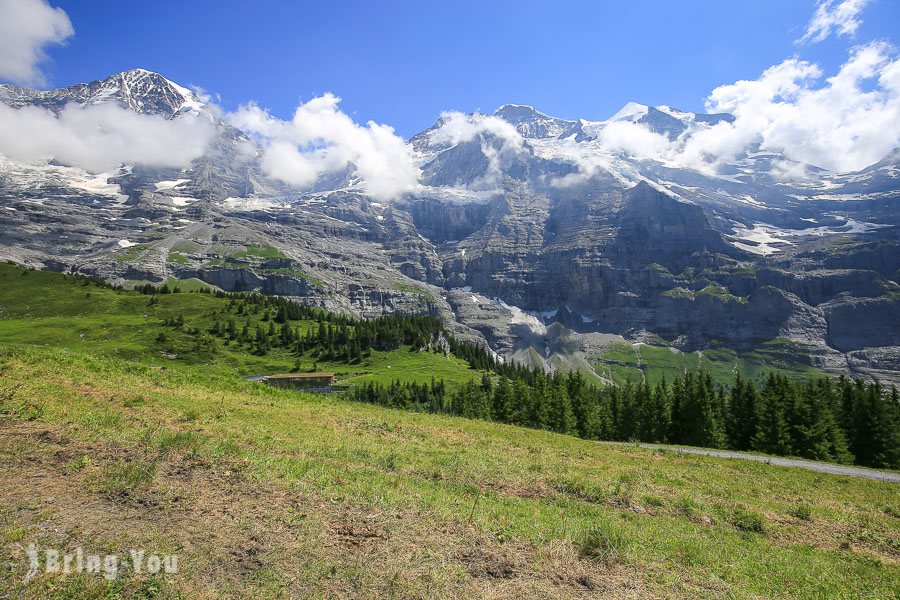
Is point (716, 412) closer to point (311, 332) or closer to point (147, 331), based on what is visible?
point (311, 332)

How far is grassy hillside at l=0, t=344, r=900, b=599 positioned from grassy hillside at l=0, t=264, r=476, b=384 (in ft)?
302

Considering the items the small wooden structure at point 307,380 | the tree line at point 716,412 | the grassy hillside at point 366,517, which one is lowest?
the small wooden structure at point 307,380

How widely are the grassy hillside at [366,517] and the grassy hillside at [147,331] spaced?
9203cm

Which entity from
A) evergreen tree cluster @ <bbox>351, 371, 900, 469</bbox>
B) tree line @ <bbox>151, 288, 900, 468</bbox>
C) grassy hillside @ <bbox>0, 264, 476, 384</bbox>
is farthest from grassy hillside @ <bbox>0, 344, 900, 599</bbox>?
grassy hillside @ <bbox>0, 264, 476, 384</bbox>

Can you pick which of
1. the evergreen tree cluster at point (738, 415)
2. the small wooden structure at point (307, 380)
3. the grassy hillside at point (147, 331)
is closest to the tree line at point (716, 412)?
the evergreen tree cluster at point (738, 415)

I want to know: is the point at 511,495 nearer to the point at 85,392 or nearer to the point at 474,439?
the point at 474,439

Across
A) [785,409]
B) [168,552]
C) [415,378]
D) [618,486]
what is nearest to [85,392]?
[168,552]

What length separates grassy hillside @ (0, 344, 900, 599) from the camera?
24.8 ft

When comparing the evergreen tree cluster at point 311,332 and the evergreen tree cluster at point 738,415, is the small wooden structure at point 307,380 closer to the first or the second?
the evergreen tree cluster at point 311,332

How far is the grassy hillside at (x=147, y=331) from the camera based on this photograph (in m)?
99.8

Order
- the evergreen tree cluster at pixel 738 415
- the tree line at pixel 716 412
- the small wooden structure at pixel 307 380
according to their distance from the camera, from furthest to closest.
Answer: the small wooden structure at pixel 307 380 < the tree line at pixel 716 412 < the evergreen tree cluster at pixel 738 415

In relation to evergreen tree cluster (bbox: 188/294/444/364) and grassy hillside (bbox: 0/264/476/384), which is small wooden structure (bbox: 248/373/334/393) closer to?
grassy hillside (bbox: 0/264/476/384)

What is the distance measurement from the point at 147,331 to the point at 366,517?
131 m

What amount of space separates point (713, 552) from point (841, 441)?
211ft
